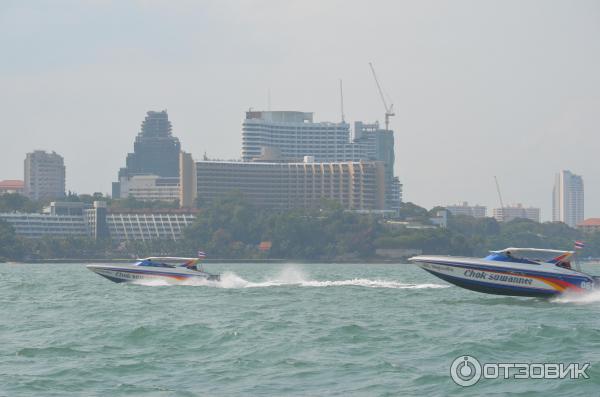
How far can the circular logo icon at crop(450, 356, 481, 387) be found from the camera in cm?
2969

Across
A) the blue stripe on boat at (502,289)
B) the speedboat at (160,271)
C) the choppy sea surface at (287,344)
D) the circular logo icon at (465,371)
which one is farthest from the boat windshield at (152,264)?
the circular logo icon at (465,371)

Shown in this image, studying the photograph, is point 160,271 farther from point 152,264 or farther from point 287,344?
point 287,344

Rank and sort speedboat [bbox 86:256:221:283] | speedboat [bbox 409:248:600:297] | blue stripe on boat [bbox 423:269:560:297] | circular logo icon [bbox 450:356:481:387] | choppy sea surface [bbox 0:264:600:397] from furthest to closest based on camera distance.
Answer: speedboat [bbox 86:256:221:283] → blue stripe on boat [bbox 423:269:560:297] → speedboat [bbox 409:248:600:297] → choppy sea surface [bbox 0:264:600:397] → circular logo icon [bbox 450:356:481:387]

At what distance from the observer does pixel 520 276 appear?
49.8m

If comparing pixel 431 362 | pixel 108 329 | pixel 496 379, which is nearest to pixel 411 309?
pixel 108 329

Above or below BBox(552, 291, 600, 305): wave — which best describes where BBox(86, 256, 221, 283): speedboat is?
above

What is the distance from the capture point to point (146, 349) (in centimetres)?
3609

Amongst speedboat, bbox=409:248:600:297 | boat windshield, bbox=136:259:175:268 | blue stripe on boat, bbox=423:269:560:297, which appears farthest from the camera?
boat windshield, bbox=136:259:175:268

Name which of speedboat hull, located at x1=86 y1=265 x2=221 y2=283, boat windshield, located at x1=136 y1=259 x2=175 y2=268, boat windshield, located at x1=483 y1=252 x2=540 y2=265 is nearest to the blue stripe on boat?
boat windshield, located at x1=483 y1=252 x2=540 y2=265

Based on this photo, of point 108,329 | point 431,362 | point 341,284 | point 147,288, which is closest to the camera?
point 431,362

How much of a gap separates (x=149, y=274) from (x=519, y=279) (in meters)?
25.2

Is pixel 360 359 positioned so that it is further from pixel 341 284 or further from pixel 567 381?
pixel 341 284

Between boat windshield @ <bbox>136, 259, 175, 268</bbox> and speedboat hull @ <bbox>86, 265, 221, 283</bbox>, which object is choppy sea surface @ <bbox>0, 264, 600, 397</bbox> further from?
boat windshield @ <bbox>136, 259, 175, 268</bbox>

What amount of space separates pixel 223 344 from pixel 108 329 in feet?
20.2
